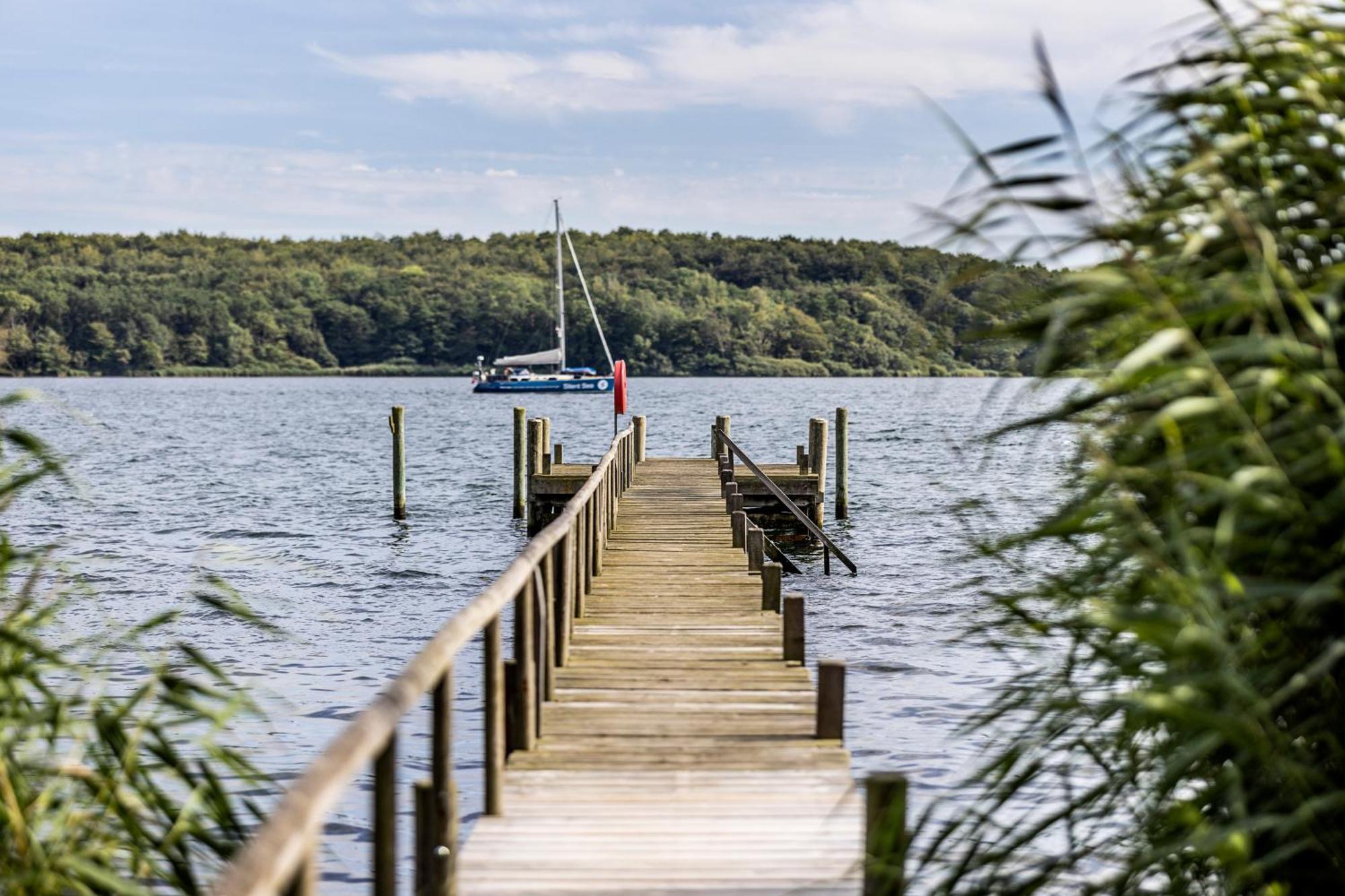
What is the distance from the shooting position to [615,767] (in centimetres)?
515

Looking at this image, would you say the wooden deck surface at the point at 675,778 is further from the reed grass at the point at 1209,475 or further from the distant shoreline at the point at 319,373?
the distant shoreline at the point at 319,373

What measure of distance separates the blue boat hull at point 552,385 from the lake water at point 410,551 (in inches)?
1051

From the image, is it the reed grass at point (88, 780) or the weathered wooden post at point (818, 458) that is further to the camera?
the weathered wooden post at point (818, 458)

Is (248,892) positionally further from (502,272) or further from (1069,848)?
(502,272)

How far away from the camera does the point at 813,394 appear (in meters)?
97.8

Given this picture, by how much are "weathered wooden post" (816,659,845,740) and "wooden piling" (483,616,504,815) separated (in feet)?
4.26

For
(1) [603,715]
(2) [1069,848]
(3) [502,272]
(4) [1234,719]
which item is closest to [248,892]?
(4) [1234,719]

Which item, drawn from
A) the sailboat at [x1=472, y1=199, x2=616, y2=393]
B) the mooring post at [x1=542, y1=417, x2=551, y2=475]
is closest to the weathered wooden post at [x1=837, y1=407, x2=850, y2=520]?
the mooring post at [x1=542, y1=417, x2=551, y2=475]

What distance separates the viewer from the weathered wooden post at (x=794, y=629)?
22.2 ft

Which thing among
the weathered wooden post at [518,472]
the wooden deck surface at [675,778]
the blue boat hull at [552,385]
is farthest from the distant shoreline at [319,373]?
the wooden deck surface at [675,778]

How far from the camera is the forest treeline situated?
10994 cm

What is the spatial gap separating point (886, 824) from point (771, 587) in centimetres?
526

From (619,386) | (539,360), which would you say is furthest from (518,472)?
(539,360)

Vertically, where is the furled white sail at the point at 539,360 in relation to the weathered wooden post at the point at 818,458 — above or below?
above
